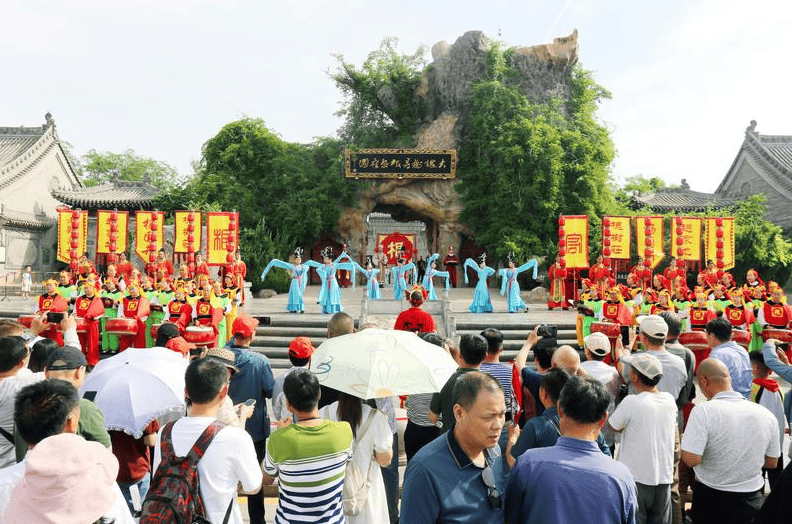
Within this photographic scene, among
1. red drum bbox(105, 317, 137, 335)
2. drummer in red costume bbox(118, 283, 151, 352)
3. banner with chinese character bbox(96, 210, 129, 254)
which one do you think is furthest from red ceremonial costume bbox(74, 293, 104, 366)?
banner with chinese character bbox(96, 210, 129, 254)

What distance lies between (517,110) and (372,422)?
21.7 meters

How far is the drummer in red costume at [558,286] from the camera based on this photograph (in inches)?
654

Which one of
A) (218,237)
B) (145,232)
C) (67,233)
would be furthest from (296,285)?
(67,233)

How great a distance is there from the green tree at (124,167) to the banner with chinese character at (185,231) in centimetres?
2740

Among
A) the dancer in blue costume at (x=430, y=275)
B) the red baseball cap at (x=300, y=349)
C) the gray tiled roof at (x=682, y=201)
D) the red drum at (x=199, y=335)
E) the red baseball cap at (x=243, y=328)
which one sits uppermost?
the gray tiled roof at (x=682, y=201)

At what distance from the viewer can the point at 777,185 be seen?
23.6 meters

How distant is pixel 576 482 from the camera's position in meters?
1.92

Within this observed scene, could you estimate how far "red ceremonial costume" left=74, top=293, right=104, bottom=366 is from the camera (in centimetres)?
1054

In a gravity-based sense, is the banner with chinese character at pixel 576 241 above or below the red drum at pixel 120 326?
above

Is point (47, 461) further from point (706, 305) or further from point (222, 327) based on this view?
point (706, 305)

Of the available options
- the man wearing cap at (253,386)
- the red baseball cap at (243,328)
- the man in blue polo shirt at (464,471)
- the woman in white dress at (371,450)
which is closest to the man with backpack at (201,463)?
the woman in white dress at (371,450)

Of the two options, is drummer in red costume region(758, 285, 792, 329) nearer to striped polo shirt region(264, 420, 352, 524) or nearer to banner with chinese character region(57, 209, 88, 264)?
striped polo shirt region(264, 420, 352, 524)

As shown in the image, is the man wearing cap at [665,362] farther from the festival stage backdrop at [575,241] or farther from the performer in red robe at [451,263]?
the performer in red robe at [451,263]

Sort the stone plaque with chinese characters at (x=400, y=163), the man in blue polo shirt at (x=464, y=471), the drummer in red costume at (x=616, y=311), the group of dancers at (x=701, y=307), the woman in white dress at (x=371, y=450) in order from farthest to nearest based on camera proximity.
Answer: the stone plaque with chinese characters at (x=400, y=163) → the drummer in red costume at (x=616, y=311) → the group of dancers at (x=701, y=307) → the woman in white dress at (x=371, y=450) → the man in blue polo shirt at (x=464, y=471)
